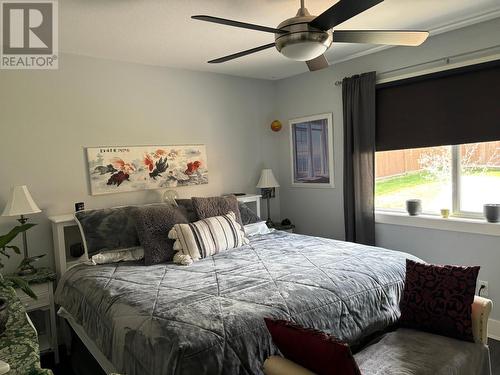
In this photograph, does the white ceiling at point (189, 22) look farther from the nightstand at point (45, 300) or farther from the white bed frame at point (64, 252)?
the nightstand at point (45, 300)

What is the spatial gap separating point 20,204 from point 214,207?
150cm

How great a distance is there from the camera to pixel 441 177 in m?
3.25

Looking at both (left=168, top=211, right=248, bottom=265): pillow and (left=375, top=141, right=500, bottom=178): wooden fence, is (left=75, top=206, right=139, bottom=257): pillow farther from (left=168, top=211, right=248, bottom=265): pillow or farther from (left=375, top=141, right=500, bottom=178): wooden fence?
(left=375, top=141, right=500, bottom=178): wooden fence

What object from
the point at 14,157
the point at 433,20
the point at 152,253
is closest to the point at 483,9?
the point at 433,20

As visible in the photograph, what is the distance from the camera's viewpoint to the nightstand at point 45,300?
2664 millimetres

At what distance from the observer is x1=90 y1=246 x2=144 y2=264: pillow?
108 inches

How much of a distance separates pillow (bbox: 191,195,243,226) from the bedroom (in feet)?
1.49

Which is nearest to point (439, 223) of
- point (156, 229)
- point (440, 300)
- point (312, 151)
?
point (440, 300)

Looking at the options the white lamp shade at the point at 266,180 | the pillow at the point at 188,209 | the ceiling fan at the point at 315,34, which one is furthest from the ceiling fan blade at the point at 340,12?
the white lamp shade at the point at 266,180

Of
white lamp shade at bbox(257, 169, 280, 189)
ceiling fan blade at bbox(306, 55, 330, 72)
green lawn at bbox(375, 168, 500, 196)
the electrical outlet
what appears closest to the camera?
ceiling fan blade at bbox(306, 55, 330, 72)

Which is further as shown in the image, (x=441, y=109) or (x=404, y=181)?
(x=404, y=181)

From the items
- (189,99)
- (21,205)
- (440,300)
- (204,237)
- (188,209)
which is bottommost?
(440,300)
